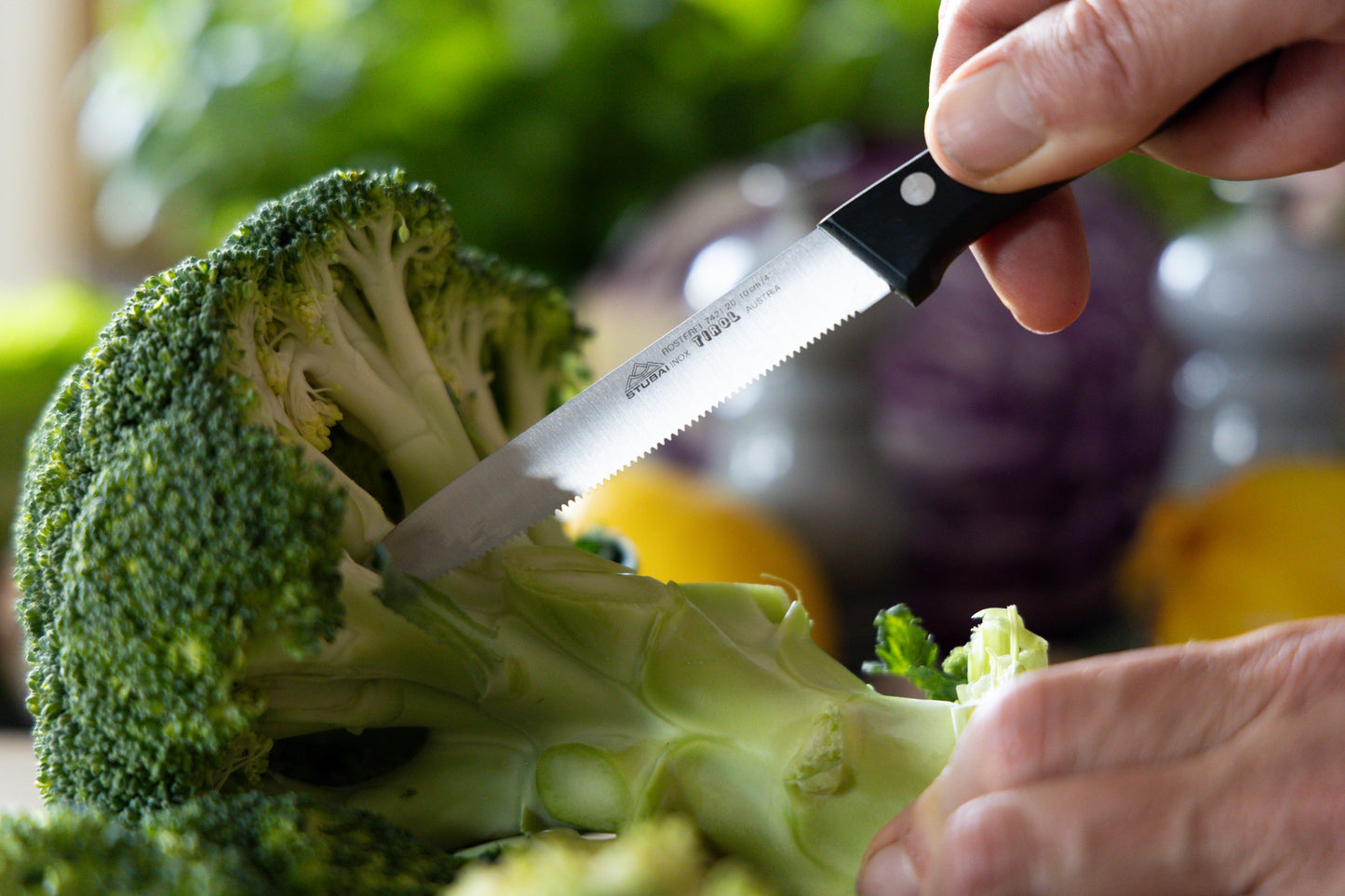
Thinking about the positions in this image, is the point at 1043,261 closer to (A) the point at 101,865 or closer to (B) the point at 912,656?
(B) the point at 912,656

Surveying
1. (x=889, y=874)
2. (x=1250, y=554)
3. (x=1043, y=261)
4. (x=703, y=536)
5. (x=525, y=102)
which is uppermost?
(x=525, y=102)

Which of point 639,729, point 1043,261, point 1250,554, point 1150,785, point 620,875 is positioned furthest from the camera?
point 1250,554

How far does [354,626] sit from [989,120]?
0.46m

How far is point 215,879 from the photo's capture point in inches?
18.7

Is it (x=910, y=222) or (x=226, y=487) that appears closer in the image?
(x=226, y=487)

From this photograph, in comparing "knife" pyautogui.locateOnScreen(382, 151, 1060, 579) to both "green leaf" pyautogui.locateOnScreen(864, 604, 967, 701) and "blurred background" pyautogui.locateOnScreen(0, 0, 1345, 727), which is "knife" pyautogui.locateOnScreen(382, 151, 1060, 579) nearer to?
"green leaf" pyautogui.locateOnScreen(864, 604, 967, 701)

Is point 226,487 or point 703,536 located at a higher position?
point 226,487

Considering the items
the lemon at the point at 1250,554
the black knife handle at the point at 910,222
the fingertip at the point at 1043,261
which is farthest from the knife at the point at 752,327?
the lemon at the point at 1250,554

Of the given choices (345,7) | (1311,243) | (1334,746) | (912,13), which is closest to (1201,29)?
(1334,746)

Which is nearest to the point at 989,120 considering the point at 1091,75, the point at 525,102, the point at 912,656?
the point at 1091,75

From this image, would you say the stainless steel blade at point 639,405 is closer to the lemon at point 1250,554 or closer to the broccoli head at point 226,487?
the broccoli head at point 226,487

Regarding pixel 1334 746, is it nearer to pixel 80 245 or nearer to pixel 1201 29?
pixel 1201 29

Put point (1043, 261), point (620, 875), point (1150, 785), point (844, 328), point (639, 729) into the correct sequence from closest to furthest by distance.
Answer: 1. point (620, 875)
2. point (1150, 785)
3. point (639, 729)
4. point (1043, 261)
5. point (844, 328)

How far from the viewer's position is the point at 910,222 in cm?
74
